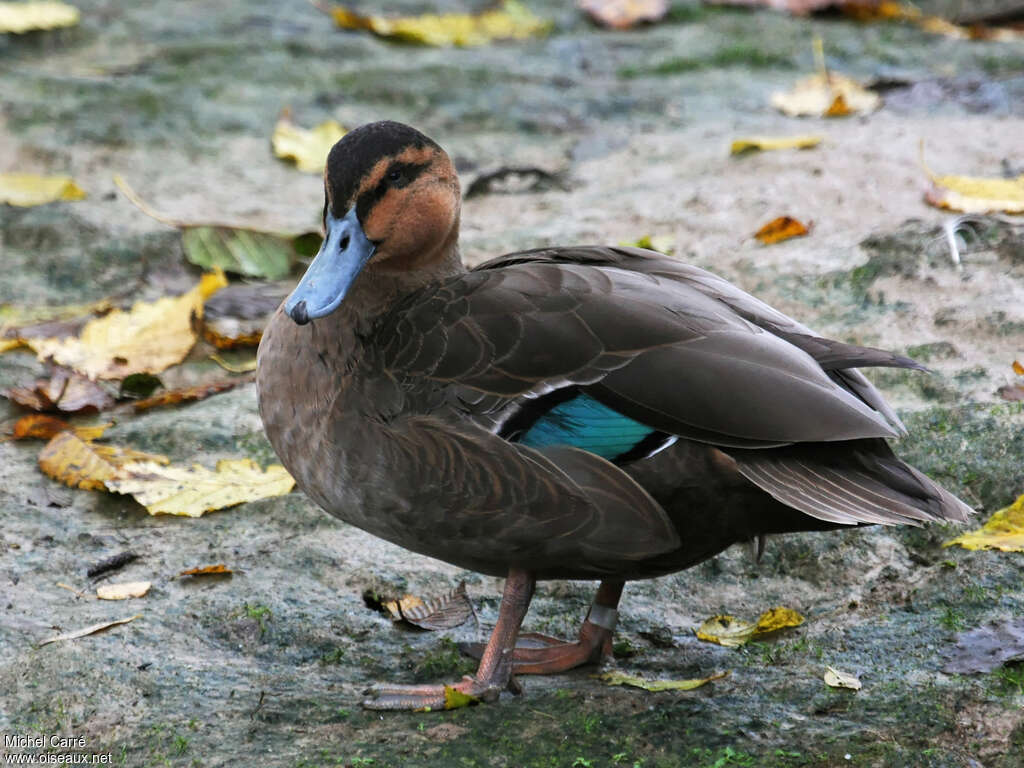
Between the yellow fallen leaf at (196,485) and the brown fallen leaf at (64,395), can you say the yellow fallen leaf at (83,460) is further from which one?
the brown fallen leaf at (64,395)

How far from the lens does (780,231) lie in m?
4.73

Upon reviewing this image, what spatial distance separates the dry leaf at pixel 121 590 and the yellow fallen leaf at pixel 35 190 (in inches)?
107

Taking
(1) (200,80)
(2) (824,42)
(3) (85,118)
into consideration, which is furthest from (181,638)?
(2) (824,42)

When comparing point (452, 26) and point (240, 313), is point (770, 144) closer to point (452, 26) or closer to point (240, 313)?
point (240, 313)

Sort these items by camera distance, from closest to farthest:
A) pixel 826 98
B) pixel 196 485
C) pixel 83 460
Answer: pixel 196 485
pixel 83 460
pixel 826 98

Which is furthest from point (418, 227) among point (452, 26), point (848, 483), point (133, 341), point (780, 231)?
point (452, 26)

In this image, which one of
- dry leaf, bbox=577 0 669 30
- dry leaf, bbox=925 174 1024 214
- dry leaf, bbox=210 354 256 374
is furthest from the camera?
dry leaf, bbox=577 0 669 30

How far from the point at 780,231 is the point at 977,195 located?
2.31ft

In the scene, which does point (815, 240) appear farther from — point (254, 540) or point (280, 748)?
point (280, 748)

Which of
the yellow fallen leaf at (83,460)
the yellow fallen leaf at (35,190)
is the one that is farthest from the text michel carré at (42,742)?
the yellow fallen leaf at (35,190)

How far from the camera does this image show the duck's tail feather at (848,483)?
2.51m

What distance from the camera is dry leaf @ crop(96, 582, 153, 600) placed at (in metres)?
3.07

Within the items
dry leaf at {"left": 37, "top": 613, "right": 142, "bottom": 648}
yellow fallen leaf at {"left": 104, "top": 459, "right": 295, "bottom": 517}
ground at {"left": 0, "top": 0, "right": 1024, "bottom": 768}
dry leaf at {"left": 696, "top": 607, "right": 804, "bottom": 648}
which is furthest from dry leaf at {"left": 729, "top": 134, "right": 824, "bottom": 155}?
dry leaf at {"left": 37, "top": 613, "right": 142, "bottom": 648}

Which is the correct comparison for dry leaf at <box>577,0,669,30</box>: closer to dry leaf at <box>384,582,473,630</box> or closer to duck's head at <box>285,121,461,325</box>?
duck's head at <box>285,121,461,325</box>
